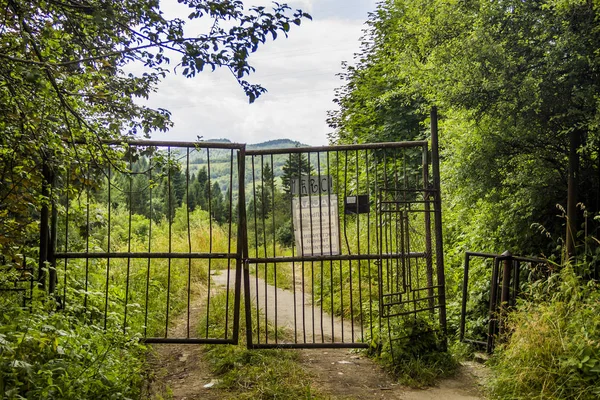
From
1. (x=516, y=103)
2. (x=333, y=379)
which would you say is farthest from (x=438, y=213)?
(x=333, y=379)

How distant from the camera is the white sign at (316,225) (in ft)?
19.8

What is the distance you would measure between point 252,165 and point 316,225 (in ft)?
3.44

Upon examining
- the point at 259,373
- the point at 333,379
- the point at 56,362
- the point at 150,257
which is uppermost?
the point at 150,257

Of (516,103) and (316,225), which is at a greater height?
(516,103)

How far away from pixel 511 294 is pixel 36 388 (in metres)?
5.43

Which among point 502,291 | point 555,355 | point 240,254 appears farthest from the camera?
point 502,291

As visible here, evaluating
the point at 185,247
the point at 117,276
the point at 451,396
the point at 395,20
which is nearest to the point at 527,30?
the point at 451,396

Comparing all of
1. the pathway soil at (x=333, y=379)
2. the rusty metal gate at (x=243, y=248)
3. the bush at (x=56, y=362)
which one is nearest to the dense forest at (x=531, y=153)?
the pathway soil at (x=333, y=379)

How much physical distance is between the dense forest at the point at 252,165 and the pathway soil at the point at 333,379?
28 cm

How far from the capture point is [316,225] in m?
6.12

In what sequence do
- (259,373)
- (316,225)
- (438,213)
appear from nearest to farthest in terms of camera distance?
(259,373), (438,213), (316,225)

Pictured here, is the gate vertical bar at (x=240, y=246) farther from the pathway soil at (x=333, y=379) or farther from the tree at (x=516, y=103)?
the tree at (x=516, y=103)

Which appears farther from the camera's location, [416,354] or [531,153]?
[531,153]

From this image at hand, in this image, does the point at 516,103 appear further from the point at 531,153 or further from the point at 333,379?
the point at 333,379
